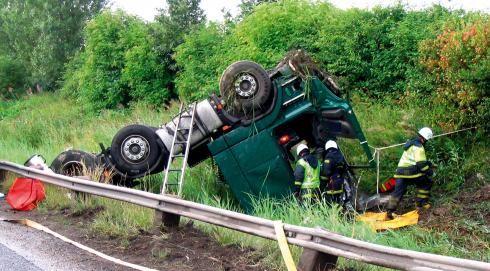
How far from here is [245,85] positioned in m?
6.92

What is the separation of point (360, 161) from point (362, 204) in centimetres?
152

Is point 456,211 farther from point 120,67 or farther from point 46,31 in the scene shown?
point 46,31

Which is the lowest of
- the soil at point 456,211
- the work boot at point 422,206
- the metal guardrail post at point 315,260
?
the work boot at point 422,206

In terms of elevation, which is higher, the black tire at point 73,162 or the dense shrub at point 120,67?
the dense shrub at point 120,67

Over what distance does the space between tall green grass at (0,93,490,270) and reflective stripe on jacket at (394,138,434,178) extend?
0.59m

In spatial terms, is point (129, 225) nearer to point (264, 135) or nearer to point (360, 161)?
point (264, 135)

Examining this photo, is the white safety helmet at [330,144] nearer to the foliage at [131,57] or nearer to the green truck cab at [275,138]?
the green truck cab at [275,138]

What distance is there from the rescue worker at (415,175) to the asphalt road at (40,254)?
465 centimetres

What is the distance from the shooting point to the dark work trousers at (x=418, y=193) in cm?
705

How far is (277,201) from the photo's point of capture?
697 centimetres

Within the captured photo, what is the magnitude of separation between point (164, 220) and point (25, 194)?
2.82 meters

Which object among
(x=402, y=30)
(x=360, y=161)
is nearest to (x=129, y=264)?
(x=360, y=161)

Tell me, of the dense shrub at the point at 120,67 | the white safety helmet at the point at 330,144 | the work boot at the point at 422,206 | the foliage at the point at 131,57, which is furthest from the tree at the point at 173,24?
the work boot at the point at 422,206

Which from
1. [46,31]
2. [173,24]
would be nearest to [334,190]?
[173,24]
